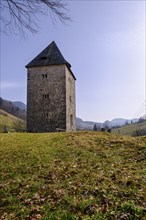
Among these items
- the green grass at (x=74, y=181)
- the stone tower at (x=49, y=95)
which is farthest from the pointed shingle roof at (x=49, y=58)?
the green grass at (x=74, y=181)

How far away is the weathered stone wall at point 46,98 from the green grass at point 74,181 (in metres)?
18.5

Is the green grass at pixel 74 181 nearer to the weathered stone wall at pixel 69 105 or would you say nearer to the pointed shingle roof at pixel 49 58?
the weathered stone wall at pixel 69 105

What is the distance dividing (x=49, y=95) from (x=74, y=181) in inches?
1055

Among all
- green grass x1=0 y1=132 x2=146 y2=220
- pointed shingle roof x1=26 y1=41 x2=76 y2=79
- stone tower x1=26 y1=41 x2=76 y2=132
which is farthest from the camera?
pointed shingle roof x1=26 y1=41 x2=76 y2=79

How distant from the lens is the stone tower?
3500 cm

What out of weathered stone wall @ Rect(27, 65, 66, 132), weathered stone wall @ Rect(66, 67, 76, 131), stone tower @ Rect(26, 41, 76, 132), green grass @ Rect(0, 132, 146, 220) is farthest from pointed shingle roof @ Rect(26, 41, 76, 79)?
green grass @ Rect(0, 132, 146, 220)

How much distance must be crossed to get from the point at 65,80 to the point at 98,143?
19.9m

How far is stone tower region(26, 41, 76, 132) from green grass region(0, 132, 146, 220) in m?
18.5

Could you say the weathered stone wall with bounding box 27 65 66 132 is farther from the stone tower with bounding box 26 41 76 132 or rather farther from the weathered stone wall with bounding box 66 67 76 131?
the weathered stone wall with bounding box 66 67 76 131

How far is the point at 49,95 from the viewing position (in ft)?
117

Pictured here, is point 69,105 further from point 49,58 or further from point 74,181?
point 74,181

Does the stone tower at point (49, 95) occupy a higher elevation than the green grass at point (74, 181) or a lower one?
higher

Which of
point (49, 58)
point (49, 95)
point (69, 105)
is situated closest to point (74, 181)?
point (49, 95)

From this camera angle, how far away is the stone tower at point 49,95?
3500 centimetres
